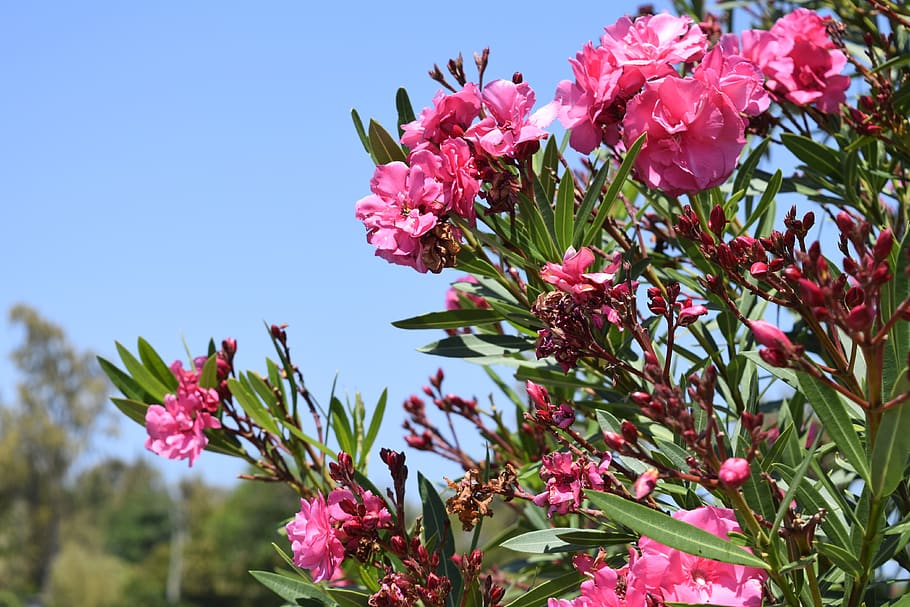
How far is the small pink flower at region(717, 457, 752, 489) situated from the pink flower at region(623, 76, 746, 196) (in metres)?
0.45

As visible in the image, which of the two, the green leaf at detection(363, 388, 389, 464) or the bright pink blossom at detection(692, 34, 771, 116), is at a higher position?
the bright pink blossom at detection(692, 34, 771, 116)

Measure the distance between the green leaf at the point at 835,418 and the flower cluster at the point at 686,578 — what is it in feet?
0.49

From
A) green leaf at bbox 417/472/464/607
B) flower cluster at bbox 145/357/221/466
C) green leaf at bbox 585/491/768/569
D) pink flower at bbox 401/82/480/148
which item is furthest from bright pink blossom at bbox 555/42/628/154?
flower cluster at bbox 145/357/221/466

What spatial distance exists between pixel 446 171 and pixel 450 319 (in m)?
0.38

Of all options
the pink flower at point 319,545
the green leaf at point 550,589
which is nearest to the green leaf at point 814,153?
the green leaf at point 550,589

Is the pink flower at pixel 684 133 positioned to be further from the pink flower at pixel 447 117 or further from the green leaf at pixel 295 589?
the green leaf at pixel 295 589

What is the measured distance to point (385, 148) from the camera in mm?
1373

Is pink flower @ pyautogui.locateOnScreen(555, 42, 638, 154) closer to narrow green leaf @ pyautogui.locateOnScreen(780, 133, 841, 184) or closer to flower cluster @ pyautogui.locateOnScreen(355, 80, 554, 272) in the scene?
flower cluster @ pyautogui.locateOnScreen(355, 80, 554, 272)

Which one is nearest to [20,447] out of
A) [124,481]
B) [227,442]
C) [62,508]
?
[62,508]

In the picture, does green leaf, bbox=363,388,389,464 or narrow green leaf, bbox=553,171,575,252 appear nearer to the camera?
narrow green leaf, bbox=553,171,575,252

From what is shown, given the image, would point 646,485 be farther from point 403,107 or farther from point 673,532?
point 403,107

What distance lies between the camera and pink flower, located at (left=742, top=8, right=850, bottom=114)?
1.65 meters

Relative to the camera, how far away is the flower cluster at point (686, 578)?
0.98 meters

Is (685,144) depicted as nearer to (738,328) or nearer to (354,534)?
(738,328)
